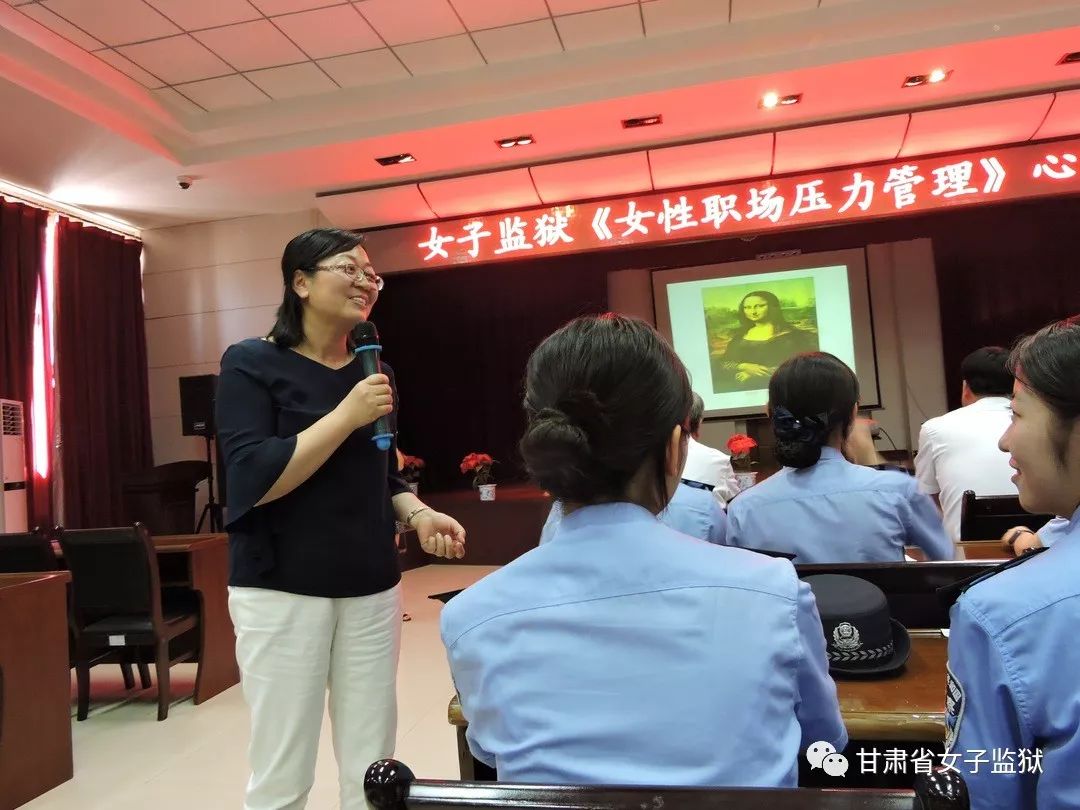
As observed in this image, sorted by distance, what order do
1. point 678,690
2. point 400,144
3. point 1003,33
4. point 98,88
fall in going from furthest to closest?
point 400,144 < point 98,88 < point 1003,33 < point 678,690

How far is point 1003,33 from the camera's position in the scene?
4250mm

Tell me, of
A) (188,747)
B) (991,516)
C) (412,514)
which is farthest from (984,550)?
(188,747)

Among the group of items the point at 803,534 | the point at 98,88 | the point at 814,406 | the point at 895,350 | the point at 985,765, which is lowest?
the point at 985,765

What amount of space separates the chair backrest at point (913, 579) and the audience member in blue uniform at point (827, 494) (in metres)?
0.27

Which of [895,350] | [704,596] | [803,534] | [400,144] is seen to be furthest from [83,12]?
[895,350]

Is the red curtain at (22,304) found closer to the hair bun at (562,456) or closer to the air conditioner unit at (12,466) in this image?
the air conditioner unit at (12,466)

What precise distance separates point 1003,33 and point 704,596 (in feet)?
15.8

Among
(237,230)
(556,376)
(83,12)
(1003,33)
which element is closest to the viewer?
(556,376)

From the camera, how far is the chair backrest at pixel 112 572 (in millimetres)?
3197

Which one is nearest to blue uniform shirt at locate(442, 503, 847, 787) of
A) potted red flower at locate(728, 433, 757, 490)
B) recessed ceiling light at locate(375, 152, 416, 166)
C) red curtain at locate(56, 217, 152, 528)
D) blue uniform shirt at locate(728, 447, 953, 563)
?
blue uniform shirt at locate(728, 447, 953, 563)

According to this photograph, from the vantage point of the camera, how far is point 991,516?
227 cm

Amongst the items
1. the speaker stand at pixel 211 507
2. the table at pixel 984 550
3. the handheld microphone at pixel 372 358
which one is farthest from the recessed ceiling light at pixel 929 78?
the speaker stand at pixel 211 507

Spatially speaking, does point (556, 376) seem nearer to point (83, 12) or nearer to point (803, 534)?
point (803, 534)

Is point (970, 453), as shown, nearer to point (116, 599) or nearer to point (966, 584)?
point (966, 584)
